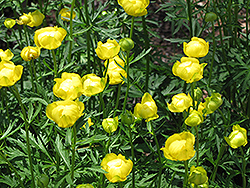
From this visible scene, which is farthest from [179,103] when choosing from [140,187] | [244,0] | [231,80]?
[244,0]

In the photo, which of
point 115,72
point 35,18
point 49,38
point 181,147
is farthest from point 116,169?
point 35,18

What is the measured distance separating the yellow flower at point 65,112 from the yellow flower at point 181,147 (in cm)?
25

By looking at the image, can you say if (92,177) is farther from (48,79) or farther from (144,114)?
(48,79)

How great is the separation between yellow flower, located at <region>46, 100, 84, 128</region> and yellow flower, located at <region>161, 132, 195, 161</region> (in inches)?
9.7

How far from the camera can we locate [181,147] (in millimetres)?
771

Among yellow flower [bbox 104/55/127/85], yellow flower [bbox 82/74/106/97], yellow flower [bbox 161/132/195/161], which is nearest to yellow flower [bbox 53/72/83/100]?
yellow flower [bbox 82/74/106/97]

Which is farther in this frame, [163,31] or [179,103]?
[163,31]

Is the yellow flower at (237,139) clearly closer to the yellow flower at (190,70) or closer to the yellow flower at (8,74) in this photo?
the yellow flower at (190,70)

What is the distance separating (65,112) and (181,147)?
0.29 m

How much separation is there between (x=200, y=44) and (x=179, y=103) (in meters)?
0.19

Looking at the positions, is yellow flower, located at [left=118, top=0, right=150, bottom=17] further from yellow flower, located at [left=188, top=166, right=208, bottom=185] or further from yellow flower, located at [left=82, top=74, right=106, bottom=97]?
yellow flower, located at [left=188, top=166, right=208, bottom=185]

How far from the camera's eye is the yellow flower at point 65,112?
73 cm

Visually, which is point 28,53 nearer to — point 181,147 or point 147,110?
point 147,110

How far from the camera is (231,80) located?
1.34 metres
